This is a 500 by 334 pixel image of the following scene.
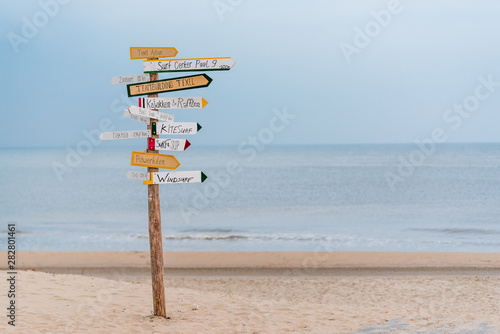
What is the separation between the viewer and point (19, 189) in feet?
208

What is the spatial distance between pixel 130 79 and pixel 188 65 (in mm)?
1081

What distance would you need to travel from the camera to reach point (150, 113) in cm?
858

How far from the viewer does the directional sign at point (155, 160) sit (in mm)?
8469

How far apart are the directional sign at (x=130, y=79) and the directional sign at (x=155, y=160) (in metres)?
1.21

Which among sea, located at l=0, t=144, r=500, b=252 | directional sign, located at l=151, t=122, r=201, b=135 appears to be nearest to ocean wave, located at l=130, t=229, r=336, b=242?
sea, located at l=0, t=144, r=500, b=252

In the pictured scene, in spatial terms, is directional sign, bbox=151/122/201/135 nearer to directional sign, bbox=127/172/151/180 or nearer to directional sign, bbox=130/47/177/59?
directional sign, bbox=127/172/151/180

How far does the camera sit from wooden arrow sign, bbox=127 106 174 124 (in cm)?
838

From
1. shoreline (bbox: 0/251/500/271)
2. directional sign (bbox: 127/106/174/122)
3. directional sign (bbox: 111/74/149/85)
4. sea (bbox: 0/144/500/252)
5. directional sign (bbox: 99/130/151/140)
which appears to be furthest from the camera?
sea (bbox: 0/144/500/252)

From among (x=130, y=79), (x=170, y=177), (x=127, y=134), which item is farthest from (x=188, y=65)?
(x=170, y=177)

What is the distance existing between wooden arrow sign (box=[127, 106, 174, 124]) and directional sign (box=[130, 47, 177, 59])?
85 centimetres

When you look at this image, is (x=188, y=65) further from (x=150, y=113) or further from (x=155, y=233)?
(x=155, y=233)

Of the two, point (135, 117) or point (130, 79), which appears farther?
point (130, 79)

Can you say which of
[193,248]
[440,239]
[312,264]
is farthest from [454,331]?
[440,239]

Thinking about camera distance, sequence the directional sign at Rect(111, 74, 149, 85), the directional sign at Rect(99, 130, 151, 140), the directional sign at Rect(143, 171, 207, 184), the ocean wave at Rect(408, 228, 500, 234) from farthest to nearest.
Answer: the ocean wave at Rect(408, 228, 500, 234)
the directional sign at Rect(111, 74, 149, 85)
the directional sign at Rect(99, 130, 151, 140)
the directional sign at Rect(143, 171, 207, 184)
